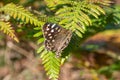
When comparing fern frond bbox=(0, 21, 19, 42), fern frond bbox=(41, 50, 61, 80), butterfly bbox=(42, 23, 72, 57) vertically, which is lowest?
fern frond bbox=(41, 50, 61, 80)

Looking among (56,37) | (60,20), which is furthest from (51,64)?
(60,20)

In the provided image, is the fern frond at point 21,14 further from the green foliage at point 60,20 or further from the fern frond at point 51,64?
the fern frond at point 51,64

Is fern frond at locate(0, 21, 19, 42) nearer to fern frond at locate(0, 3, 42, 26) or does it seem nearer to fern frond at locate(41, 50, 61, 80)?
fern frond at locate(0, 3, 42, 26)

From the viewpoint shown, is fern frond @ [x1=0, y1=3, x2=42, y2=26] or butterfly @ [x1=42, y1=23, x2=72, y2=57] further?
fern frond @ [x1=0, y1=3, x2=42, y2=26]

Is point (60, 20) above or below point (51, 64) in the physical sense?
above

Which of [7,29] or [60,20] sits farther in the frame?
[60,20]

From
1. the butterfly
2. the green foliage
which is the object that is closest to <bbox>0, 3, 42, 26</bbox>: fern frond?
the green foliage

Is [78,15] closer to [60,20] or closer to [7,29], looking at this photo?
[60,20]

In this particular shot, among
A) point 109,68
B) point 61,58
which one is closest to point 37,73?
point 109,68

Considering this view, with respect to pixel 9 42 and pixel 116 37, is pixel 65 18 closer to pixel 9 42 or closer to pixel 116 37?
pixel 9 42
